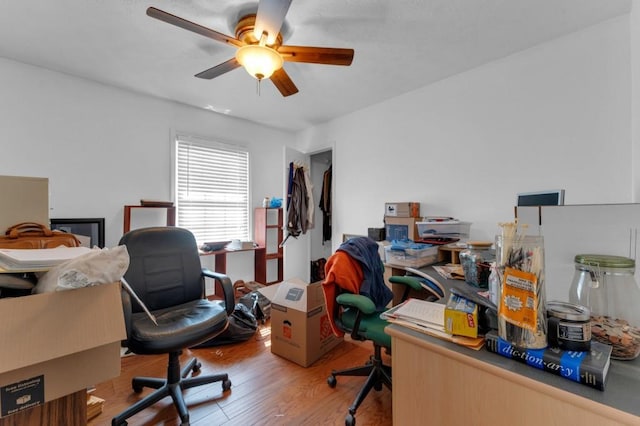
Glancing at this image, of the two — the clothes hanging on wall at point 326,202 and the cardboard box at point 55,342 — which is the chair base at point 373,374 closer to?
the cardboard box at point 55,342

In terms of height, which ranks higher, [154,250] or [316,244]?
[154,250]

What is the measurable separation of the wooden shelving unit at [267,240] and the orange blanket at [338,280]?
7.63 feet

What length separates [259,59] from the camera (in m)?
1.64

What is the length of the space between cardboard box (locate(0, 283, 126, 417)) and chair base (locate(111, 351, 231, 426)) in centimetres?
99

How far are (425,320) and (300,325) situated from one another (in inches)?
55.8

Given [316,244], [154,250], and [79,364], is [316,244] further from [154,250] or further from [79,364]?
[79,364]

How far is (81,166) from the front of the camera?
2.70m

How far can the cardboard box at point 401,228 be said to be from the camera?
268 cm

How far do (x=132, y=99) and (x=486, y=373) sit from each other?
12.6 feet

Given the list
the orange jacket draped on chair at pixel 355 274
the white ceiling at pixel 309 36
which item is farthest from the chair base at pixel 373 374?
the white ceiling at pixel 309 36

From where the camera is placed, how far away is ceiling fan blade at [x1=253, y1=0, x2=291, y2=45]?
1.32 meters

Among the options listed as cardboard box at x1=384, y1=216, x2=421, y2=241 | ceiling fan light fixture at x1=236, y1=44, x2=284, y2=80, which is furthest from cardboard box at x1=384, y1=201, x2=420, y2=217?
ceiling fan light fixture at x1=236, y1=44, x2=284, y2=80

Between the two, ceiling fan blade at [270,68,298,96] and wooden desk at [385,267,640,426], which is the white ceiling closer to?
ceiling fan blade at [270,68,298,96]

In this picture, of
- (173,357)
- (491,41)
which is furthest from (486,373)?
(491,41)
